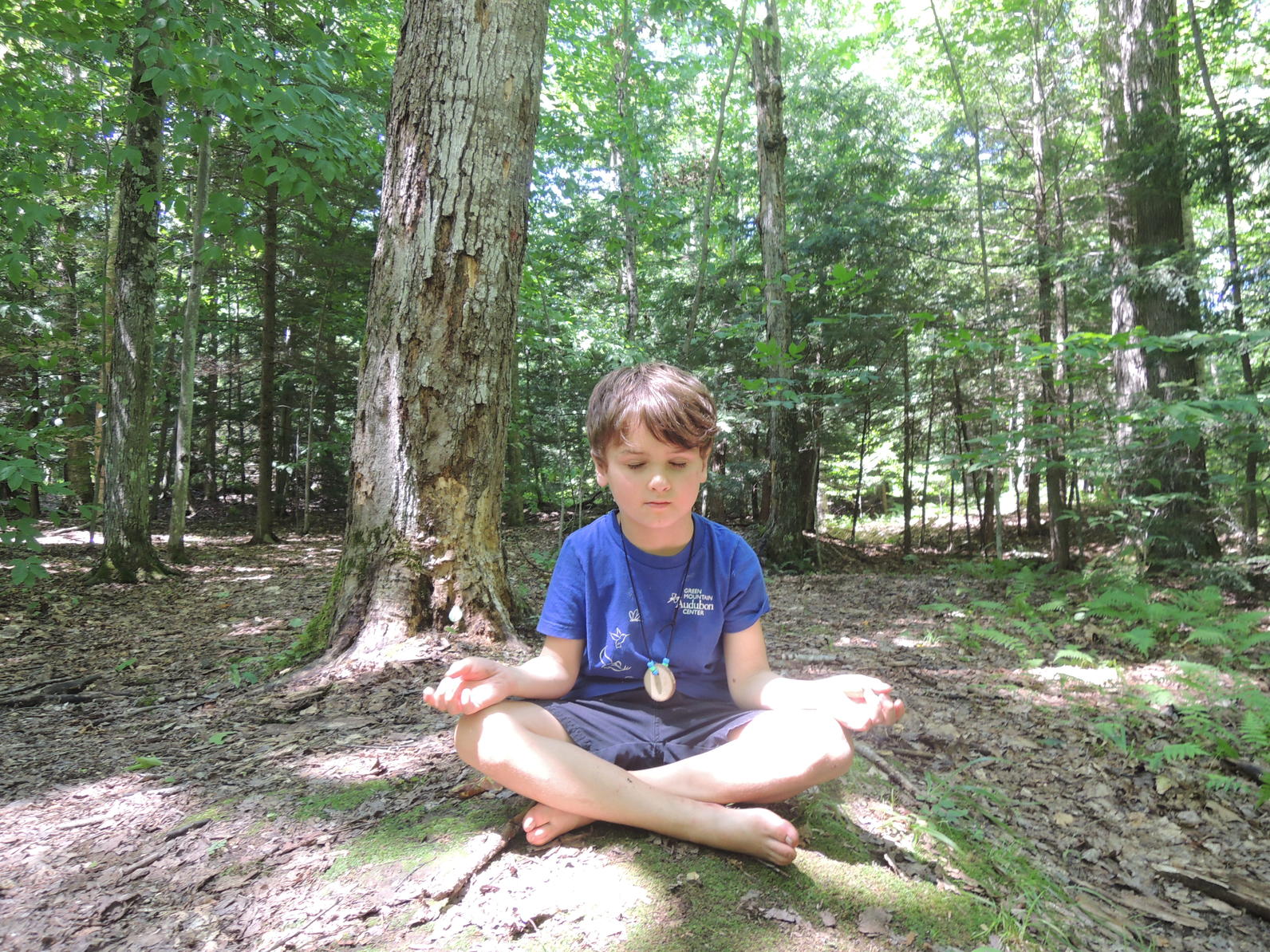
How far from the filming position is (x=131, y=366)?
717cm

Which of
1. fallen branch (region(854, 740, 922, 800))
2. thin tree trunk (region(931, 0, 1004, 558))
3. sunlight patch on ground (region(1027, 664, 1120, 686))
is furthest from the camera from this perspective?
thin tree trunk (region(931, 0, 1004, 558))

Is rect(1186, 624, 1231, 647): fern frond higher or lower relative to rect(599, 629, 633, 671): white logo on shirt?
lower

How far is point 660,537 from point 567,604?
349mm

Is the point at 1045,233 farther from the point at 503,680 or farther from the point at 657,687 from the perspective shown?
the point at 503,680

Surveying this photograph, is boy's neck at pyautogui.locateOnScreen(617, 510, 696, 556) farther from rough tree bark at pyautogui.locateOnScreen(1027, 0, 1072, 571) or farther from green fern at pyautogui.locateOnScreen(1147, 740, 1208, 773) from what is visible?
rough tree bark at pyautogui.locateOnScreen(1027, 0, 1072, 571)

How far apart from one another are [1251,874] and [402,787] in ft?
10.5

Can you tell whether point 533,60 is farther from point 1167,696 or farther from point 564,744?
point 1167,696

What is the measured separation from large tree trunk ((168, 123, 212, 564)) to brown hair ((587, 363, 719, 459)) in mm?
7370

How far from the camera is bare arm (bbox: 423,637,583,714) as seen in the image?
163 centimetres

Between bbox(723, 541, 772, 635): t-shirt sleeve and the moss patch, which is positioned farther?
bbox(723, 541, 772, 635): t-shirt sleeve

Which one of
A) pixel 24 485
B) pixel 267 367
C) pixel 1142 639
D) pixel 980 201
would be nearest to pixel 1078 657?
pixel 1142 639

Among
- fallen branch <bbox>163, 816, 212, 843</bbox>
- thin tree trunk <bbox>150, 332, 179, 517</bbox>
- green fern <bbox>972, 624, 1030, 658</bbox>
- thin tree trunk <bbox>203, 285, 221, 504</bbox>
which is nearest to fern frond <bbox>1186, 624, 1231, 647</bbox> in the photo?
green fern <bbox>972, 624, 1030, 658</bbox>

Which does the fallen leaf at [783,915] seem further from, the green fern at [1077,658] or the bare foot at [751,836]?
the green fern at [1077,658]

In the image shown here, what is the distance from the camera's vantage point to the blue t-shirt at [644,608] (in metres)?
2.00
